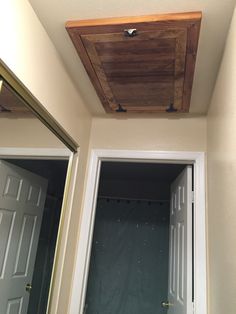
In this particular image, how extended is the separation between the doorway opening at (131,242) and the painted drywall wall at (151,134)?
116cm

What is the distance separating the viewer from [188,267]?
63.3 inches

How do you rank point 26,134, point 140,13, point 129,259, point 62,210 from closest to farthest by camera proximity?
point 140,13, point 26,134, point 62,210, point 129,259

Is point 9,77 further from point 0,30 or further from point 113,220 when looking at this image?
point 113,220

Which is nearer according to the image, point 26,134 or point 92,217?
point 26,134

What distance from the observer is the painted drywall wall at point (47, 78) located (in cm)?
97

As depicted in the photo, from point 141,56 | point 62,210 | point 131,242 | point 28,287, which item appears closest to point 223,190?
point 141,56

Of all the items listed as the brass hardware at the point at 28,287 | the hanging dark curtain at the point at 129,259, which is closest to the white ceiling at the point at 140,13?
the brass hardware at the point at 28,287

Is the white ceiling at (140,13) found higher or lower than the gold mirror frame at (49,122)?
higher

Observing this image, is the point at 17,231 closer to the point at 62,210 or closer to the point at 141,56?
the point at 62,210

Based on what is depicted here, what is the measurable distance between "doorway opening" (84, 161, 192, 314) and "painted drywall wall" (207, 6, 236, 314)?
5.28ft

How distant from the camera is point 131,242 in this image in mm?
3520

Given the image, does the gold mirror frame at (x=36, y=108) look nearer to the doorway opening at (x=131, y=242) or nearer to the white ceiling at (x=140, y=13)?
the white ceiling at (x=140, y=13)

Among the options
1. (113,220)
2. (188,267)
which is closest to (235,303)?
(188,267)

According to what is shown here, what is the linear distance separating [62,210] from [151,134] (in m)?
0.78
